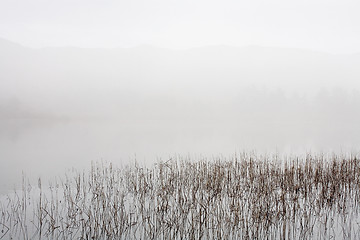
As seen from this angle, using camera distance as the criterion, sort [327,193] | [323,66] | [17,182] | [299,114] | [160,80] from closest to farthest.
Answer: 1. [327,193]
2. [17,182]
3. [299,114]
4. [323,66]
5. [160,80]

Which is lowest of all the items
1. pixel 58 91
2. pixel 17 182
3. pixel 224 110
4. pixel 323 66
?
pixel 17 182

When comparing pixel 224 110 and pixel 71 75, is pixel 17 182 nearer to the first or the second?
pixel 224 110

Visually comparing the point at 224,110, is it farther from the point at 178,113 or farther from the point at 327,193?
the point at 327,193

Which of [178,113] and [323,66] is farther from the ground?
[323,66]

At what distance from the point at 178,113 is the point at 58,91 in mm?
60230

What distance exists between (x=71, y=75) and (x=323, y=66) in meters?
115

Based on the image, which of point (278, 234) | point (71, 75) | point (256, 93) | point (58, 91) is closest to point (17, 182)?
point (278, 234)

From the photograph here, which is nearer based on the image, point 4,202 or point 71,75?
point 4,202

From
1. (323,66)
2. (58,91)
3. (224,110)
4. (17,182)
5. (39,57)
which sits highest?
(39,57)

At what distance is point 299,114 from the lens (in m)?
53.8

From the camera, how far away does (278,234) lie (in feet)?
13.2


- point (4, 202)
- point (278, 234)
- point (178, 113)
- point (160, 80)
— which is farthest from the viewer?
point (160, 80)

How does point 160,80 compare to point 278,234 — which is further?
point 160,80

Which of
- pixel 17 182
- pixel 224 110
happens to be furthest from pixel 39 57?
pixel 17 182
